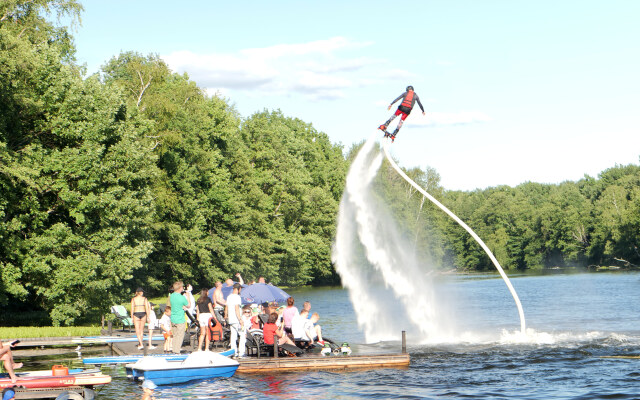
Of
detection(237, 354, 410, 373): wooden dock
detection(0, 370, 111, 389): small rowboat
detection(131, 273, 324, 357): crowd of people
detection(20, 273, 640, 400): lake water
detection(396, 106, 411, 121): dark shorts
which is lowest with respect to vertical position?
detection(20, 273, 640, 400): lake water

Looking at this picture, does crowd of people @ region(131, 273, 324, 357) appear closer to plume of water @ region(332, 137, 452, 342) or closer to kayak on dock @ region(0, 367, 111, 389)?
kayak on dock @ region(0, 367, 111, 389)

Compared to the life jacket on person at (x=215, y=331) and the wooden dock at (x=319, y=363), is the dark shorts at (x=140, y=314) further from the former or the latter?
the wooden dock at (x=319, y=363)

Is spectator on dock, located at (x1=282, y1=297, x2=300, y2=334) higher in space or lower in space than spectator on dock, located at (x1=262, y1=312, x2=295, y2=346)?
higher

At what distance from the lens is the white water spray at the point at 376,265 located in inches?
1195

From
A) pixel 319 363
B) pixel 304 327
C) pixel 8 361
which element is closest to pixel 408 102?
pixel 304 327

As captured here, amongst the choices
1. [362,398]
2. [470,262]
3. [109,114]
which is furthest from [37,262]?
[470,262]

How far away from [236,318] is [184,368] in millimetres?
2607

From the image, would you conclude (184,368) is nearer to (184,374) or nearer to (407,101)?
(184,374)

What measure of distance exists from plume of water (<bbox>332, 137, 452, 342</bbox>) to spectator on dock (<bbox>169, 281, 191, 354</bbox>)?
9699 millimetres

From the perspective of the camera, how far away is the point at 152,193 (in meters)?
49.2

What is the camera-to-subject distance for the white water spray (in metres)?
30.4

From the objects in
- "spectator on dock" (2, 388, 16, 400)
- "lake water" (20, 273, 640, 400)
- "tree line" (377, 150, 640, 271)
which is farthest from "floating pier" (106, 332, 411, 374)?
"tree line" (377, 150, 640, 271)

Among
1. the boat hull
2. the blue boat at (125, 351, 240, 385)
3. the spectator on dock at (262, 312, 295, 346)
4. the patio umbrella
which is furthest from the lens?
the patio umbrella

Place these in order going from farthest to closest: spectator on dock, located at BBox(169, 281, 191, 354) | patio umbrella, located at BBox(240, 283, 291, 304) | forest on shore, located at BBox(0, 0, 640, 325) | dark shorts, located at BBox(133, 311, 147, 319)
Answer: forest on shore, located at BBox(0, 0, 640, 325) < patio umbrella, located at BBox(240, 283, 291, 304) < dark shorts, located at BBox(133, 311, 147, 319) < spectator on dock, located at BBox(169, 281, 191, 354)
